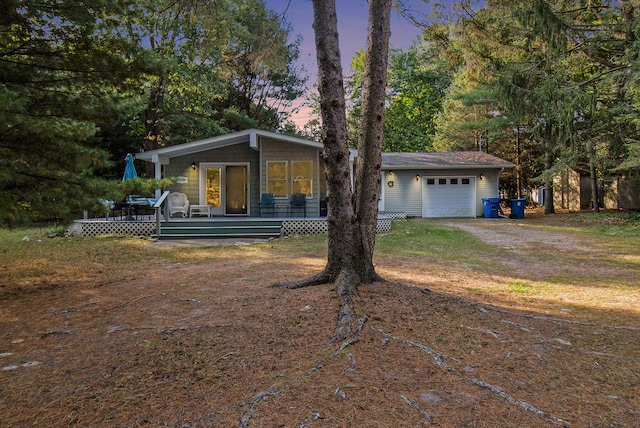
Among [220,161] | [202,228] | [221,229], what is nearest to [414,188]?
[220,161]

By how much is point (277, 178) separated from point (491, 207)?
34.3ft

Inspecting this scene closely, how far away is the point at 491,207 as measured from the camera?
18.2 m

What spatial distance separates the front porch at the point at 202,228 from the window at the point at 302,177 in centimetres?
204

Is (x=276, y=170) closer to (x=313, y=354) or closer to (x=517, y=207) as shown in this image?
(x=313, y=354)

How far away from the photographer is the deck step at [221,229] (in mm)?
11344

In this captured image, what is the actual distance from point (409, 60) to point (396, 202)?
60.5ft

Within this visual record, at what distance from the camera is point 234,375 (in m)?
2.40

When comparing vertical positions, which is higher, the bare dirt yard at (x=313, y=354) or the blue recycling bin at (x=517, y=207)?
the blue recycling bin at (x=517, y=207)

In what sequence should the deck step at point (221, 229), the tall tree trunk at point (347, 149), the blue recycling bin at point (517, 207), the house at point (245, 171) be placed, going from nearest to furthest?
1. the tall tree trunk at point (347, 149)
2. the deck step at point (221, 229)
3. the house at point (245, 171)
4. the blue recycling bin at point (517, 207)

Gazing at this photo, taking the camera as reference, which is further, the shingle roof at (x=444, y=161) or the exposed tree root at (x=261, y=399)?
the shingle roof at (x=444, y=161)

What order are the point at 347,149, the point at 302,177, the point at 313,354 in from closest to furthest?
the point at 313,354 < the point at 347,149 < the point at 302,177

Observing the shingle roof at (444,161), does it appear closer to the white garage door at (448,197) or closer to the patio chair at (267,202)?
the white garage door at (448,197)

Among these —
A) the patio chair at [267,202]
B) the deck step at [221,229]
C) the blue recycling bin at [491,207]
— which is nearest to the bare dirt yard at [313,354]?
the deck step at [221,229]

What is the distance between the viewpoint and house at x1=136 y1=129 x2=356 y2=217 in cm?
1362
